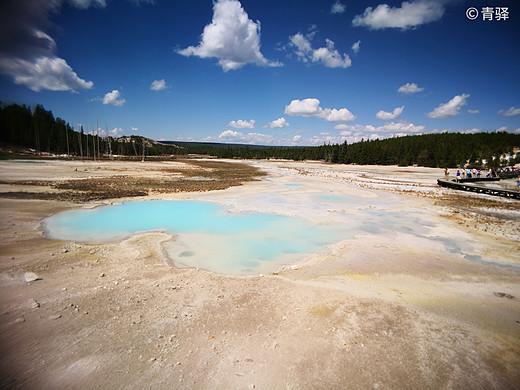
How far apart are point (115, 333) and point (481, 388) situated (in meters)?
6.50

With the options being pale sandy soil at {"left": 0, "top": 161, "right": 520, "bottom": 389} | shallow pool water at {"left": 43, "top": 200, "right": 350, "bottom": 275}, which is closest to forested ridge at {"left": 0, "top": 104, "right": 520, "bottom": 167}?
shallow pool water at {"left": 43, "top": 200, "right": 350, "bottom": 275}

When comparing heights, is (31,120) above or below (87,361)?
above

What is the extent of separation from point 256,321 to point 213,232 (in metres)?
7.35

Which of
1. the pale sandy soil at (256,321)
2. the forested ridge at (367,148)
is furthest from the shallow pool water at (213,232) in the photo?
the forested ridge at (367,148)

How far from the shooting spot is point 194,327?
5.21m

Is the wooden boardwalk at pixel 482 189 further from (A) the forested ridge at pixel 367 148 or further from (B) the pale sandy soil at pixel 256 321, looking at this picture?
(A) the forested ridge at pixel 367 148

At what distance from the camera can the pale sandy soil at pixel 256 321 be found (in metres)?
4.14

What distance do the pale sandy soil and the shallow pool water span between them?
0.96m

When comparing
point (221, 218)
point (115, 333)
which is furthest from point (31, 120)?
point (115, 333)

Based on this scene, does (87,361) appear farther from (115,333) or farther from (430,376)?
(430,376)

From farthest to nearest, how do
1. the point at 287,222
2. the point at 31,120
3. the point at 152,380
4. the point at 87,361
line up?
the point at 31,120 → the point at 287,222 → the point at 87,361 → the point at 152,380

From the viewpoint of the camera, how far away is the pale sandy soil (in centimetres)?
414

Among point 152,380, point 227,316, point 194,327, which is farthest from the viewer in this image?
point 227,316

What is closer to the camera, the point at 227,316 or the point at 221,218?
the point at 227,316
